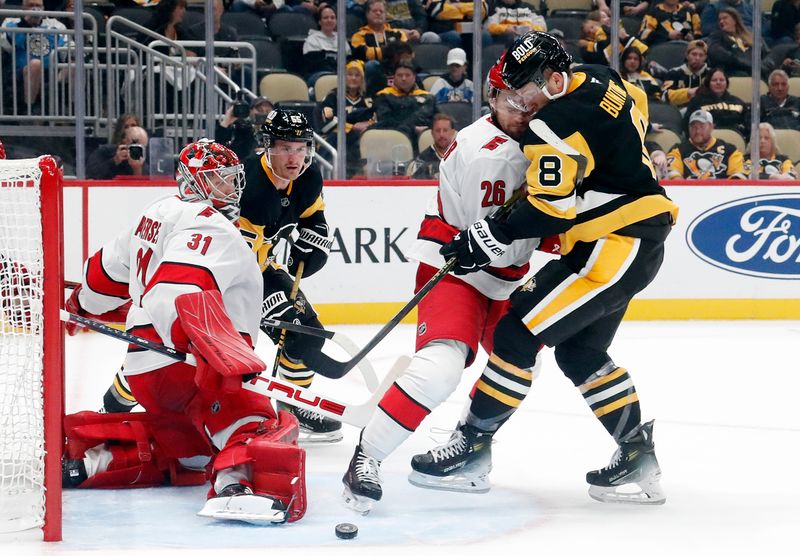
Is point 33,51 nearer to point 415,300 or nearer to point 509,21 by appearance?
point 509,21

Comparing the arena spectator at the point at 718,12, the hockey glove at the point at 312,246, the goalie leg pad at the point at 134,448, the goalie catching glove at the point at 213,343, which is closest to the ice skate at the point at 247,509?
the goalie catching glove at the point at 213,343

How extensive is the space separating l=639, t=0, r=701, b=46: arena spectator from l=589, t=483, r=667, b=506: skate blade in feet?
14.5

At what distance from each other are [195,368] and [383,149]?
3663 mm

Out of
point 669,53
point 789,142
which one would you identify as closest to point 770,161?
point 789,142

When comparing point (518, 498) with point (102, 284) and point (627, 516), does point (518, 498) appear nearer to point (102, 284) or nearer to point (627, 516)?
point (627, 516)

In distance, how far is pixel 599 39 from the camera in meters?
6.83

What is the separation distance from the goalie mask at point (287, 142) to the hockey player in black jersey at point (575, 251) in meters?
0.80

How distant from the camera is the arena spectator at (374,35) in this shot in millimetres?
6675

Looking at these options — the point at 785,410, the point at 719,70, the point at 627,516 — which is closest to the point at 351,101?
the point at 719,70

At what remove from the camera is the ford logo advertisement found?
6.64 metres

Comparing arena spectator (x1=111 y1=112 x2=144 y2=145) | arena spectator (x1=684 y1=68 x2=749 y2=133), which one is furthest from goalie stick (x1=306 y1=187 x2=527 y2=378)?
arena spectator (x1=684 y1=68 x2=749 y2=133)

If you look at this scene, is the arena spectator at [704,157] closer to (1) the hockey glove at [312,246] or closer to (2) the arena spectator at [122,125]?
(2) the arena spectator at [122,125]

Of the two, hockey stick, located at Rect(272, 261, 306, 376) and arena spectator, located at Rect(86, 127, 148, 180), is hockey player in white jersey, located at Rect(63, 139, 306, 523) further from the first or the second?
arena spectator, located at Rect(86, 127, 148, 180)

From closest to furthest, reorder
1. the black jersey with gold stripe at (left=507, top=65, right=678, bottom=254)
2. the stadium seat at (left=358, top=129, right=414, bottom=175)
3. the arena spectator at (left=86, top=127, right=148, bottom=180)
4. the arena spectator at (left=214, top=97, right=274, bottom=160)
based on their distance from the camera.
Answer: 1. the black jersey with gold stripe at (left=507, top=65, right=678, bottom=254)
2. the arena spectator at (left=86, top=127, right=148, bottom=180)
3. the arena spectator at (left=214, top=97, right=274, bottom=160)
4. the stadium seat at (left=358, top=129, right=414, bottom=175)
